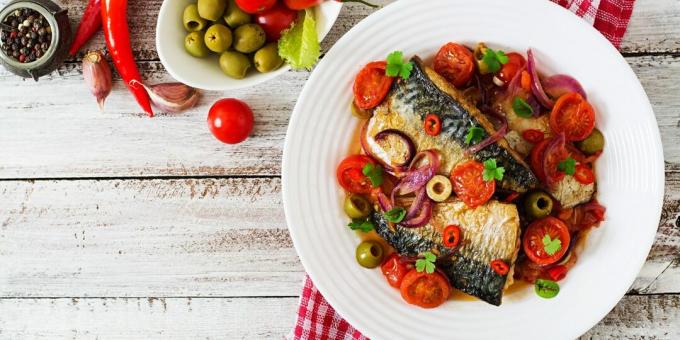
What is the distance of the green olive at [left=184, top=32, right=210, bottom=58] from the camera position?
3.02 meters

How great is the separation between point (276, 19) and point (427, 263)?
1.33 metres

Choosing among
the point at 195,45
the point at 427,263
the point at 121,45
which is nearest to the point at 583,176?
the point at 427,263

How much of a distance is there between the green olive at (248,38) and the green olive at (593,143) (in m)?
1.58

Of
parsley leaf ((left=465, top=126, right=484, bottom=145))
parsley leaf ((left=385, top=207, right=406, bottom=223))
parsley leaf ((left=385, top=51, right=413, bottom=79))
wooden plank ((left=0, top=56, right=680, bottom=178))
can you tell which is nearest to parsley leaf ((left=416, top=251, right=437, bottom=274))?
parsley leaf ((left=385, top=207, right=406, bottom=223))

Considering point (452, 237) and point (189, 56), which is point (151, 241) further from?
point (452, 237)

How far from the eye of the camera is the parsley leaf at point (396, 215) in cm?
296

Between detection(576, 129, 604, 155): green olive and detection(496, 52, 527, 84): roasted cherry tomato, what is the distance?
45 cm

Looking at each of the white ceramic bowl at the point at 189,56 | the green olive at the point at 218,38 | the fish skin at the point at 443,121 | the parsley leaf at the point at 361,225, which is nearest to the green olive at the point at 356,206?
the parsley leaf at the point at 361,225

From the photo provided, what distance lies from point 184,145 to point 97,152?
0.49m

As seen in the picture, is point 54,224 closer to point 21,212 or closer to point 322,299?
point 21,212

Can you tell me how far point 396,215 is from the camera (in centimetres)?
297

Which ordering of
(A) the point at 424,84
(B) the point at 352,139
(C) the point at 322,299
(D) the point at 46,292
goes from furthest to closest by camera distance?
(D) the point at 46,292 < (C) the point at 322,299 < (B) the point at 352,139 < (A) the point at 424,84

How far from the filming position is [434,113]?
9.50ft

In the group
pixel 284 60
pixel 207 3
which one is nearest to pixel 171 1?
pixel 207 3
